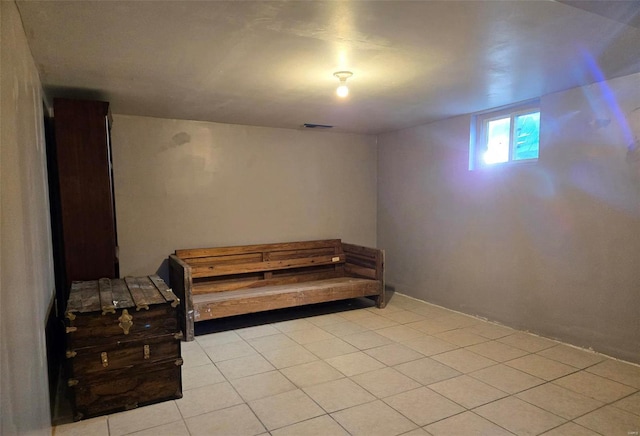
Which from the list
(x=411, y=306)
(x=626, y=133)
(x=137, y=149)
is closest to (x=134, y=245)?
(x=137, y=149)

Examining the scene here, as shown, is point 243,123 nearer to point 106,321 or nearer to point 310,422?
point 106,321

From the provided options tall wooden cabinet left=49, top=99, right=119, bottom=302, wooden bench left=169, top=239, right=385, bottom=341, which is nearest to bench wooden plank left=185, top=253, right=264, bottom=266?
wooden bench left=169, top=239, right=385, bottom=341

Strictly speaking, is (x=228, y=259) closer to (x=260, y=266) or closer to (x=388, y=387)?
(x=260, y=266)

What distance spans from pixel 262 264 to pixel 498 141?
9.65 ft

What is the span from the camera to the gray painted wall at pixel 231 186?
4188 millimetres

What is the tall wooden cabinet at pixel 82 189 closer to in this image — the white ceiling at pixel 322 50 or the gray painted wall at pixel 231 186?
the white ceiling at pixel 322 50

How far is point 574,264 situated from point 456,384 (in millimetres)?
1552

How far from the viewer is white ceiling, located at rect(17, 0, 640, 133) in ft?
6.09

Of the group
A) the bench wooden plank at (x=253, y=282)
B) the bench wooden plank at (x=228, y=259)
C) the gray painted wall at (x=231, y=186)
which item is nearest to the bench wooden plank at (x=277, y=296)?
the bench wooden plank at (x=253, y=282)

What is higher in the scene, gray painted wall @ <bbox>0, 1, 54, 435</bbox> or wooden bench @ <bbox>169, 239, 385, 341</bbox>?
gray painted wall @ <bbox>0, 1, 54, 435</bbox>

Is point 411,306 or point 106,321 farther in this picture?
point 411,306

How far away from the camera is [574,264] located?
332 centimetres

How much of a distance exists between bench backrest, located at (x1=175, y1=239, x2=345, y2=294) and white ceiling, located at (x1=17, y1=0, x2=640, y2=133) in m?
1.70

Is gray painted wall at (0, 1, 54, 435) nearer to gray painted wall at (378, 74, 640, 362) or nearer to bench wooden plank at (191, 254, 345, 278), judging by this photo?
bench wooden plank at (191, 254, 345, 278)
